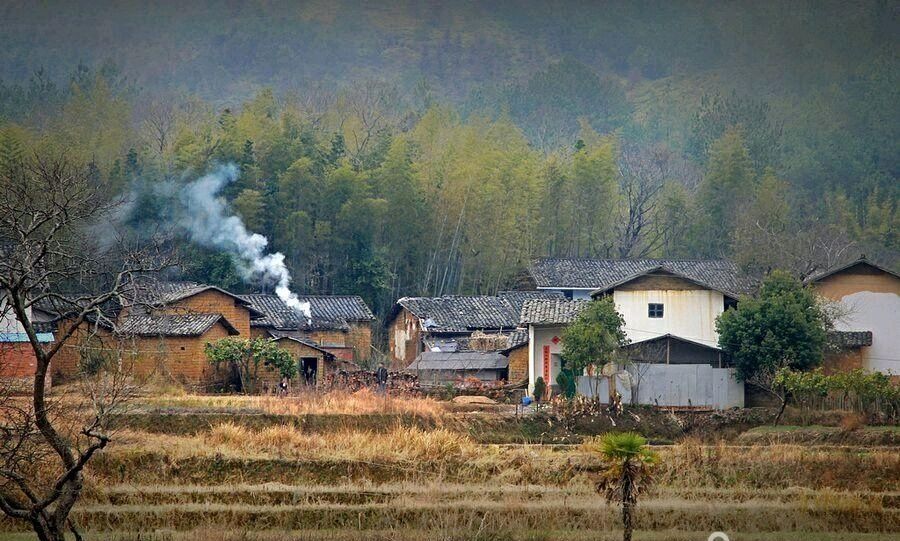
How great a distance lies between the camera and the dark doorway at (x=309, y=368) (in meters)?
36.2

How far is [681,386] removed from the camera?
30672 mm

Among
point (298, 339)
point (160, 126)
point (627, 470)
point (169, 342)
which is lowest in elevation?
point (627, 470)

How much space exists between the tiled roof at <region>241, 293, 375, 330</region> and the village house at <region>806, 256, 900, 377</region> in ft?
47.2

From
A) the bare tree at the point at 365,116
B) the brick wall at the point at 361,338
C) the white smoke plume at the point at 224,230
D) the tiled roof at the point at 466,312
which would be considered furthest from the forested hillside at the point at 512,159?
the tiled roof at the point at 466,312

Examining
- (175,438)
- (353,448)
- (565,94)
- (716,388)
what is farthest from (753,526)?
(565,94)

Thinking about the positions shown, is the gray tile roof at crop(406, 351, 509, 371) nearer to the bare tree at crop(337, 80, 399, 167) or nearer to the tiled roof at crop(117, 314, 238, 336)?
the tiled roof at crop(117, 314, 238, 336)

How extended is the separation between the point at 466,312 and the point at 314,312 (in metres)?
4.67

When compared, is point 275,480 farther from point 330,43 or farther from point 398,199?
point 330,43

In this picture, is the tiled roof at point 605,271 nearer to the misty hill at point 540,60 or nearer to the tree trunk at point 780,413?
the tree trunk at point 780,413

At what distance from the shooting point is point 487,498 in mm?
19344

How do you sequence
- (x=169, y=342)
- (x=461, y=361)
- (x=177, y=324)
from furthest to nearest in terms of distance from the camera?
(x=461, y=361) < (x=177, y=324) < (x=169, y=342)

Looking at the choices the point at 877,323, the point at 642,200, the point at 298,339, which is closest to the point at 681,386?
the point at 877,323

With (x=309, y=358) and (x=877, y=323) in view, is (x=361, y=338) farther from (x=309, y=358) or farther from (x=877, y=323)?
(x=877, y=323)

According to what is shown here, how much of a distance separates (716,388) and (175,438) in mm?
13288
